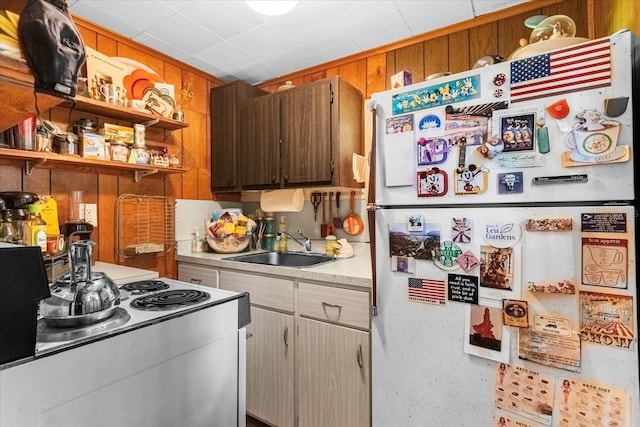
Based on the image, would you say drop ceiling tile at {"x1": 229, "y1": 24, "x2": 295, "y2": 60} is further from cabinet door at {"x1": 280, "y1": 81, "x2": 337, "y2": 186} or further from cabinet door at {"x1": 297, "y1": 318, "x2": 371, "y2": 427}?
cabinet door at {"x1": 297, "y1": 318, "x2": 371, "y2": 427}

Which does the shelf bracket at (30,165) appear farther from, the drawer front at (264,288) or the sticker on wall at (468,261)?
the sticker on wall at (468,261)

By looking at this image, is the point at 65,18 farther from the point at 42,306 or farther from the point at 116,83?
the point at 116,83

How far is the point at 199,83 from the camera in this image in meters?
2.59

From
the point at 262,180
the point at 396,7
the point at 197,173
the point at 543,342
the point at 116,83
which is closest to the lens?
the point at 543,342

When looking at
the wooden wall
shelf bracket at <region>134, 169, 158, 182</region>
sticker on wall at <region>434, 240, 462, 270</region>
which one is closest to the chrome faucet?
the wooden wall

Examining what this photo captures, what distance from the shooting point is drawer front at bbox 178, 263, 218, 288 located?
6.98 feet

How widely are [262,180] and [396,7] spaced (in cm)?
135

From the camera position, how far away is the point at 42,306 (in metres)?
0.80

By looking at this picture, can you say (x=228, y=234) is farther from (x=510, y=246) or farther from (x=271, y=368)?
(x=510, y=246)

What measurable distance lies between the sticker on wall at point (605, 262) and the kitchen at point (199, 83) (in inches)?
37.0

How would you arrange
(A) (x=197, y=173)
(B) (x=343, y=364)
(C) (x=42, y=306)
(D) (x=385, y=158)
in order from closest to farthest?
(C) (x=42, y=306) → (D) (x=385, y=158) → (B) (x=343, y=364) → (A) (x=197, y=173)

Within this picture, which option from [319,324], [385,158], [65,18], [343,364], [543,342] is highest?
[65,18]

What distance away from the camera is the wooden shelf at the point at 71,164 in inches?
62.0

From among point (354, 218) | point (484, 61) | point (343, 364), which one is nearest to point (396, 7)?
point (484, 61)
